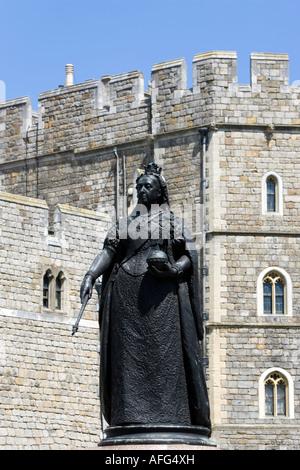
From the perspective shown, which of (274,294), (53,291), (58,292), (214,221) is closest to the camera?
(53,291)

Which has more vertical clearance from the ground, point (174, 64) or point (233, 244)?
point (174, 64)

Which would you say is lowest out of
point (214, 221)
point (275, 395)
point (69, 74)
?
point (275, 395)

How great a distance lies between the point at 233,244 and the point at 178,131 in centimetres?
343

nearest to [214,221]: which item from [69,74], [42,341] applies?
[42,341]

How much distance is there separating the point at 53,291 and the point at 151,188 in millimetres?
20576

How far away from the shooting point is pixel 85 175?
38031 millimetres

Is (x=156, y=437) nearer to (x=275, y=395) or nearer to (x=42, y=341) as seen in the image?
(x=42, y=341)

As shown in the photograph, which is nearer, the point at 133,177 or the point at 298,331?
the point at 298,331

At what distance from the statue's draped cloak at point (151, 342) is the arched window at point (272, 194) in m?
21.8

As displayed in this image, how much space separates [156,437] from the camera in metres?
12.4

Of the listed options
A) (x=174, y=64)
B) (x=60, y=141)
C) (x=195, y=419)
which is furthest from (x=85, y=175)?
(x=195, y=419)

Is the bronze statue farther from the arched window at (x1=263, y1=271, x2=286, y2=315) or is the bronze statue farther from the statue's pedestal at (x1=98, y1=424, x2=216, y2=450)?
the arched window at (x1=263, y1=271, x2=286, y2=315)

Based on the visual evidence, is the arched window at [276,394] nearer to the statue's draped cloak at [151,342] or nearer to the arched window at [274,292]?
the arched window at [274,292]

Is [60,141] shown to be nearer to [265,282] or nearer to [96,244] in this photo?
[96,244]
